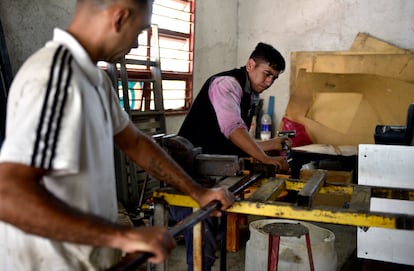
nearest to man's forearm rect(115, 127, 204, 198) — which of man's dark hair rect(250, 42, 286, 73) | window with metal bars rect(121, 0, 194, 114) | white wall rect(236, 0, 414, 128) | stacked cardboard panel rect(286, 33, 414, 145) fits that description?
man's dark hair rect(250, 42, 286, 73)

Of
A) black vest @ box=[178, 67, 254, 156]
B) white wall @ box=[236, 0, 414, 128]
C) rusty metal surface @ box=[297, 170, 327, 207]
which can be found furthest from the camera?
white wall @ box=[236, 0, 414, 128]

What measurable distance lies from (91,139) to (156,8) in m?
3.06

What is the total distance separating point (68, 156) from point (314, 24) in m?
4.28

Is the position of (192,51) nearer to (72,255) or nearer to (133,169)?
(133,169)

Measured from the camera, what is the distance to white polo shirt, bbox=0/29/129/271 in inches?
30.9

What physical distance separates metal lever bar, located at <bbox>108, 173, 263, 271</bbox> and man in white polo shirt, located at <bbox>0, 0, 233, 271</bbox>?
25 millimetres

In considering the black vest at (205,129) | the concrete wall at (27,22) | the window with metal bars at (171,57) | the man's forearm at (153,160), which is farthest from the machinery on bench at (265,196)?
the window with metal bars at (171,57)

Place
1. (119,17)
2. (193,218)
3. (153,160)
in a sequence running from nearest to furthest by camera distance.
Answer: (119,17) < (193,218) < (153,160)

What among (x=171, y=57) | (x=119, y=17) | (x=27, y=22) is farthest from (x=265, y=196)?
(x=171, y=57)

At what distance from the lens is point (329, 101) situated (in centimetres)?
445

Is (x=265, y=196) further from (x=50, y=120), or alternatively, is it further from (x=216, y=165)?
(x=50, y=120)

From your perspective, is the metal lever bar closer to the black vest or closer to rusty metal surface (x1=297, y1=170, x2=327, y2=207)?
rusty metal surface (x1=297, y1=170, x2=327, y2=207)

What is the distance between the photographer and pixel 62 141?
798 mm

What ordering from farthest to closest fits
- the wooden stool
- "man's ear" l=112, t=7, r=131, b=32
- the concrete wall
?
the concrete wall → the wooden stool → "man's ear" l=112, t=7, r=131, b=32
